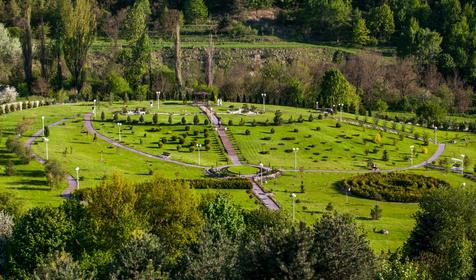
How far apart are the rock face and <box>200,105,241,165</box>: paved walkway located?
43.6 m

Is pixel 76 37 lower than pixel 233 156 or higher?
higher

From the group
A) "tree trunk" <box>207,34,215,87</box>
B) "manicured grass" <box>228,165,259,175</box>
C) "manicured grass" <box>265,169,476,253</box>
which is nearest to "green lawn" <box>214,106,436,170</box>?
"manicured grass" <box>228,165,259,175</box>

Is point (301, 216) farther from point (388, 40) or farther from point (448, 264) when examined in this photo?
point (388, 40)

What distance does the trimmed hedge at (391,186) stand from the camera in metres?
76.4

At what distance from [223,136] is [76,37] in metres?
48.0

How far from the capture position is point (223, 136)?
323 ft

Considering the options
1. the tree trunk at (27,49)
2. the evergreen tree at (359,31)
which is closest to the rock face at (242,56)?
the evergreen tree at (359,31)

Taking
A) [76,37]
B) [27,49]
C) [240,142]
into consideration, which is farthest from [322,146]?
[27,49]

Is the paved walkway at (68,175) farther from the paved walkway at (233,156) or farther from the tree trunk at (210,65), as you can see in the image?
the tree trunk at (210,65)

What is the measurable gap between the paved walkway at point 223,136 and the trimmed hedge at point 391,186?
Answer: 15850mm

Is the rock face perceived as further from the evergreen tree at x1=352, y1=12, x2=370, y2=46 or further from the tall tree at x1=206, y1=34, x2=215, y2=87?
the evergreen tree at x1=352, y1=12, x2=370, y2=46

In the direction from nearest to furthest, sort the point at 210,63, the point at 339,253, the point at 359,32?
the point at 339,253
the point at 210,63
the point at 359,32

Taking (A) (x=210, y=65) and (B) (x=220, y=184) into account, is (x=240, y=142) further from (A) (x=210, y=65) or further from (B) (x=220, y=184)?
(A) (x=210, y=65)

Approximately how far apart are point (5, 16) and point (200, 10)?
152 feet
